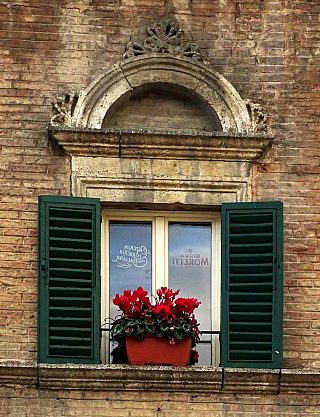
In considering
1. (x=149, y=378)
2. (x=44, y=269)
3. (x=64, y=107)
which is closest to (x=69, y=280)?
(x=44, y=269)

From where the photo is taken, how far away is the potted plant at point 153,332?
13.4 metres

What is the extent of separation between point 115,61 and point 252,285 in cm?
248

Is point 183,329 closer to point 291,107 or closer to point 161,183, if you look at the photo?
point 161,183

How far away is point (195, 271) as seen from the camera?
14258 millimetres

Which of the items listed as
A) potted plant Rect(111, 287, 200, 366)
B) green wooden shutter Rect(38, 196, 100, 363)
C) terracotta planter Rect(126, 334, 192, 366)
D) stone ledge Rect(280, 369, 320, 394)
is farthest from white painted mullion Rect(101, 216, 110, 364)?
stone ledge Rect(280, 369, 320, 394)

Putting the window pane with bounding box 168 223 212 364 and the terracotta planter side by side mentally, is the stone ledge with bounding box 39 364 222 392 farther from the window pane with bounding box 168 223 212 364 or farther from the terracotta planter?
the window pane with bounding box 168 223 212 364

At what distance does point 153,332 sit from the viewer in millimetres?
13445

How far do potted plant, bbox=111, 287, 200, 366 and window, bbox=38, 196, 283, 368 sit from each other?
1.02 ft

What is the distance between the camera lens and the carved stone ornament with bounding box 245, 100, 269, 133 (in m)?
14.3

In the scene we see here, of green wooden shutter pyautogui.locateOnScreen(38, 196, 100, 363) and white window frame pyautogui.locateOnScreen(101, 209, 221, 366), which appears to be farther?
white window frame pyautogui.locateOnScreen(101, 209, 221, 366)

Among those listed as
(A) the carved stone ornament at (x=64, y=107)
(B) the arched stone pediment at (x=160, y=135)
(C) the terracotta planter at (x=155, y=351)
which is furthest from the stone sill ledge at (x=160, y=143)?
(C) the terracotta planter at (x=155, y=351)

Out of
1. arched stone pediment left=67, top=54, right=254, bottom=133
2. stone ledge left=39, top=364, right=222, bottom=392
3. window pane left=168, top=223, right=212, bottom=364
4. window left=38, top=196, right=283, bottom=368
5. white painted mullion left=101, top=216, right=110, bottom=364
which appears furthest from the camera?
arched stone pediment left=67, top=54, right=254, bottom=133

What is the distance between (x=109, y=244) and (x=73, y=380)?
4.74 ft

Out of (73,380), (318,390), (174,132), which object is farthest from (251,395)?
(174,132)
